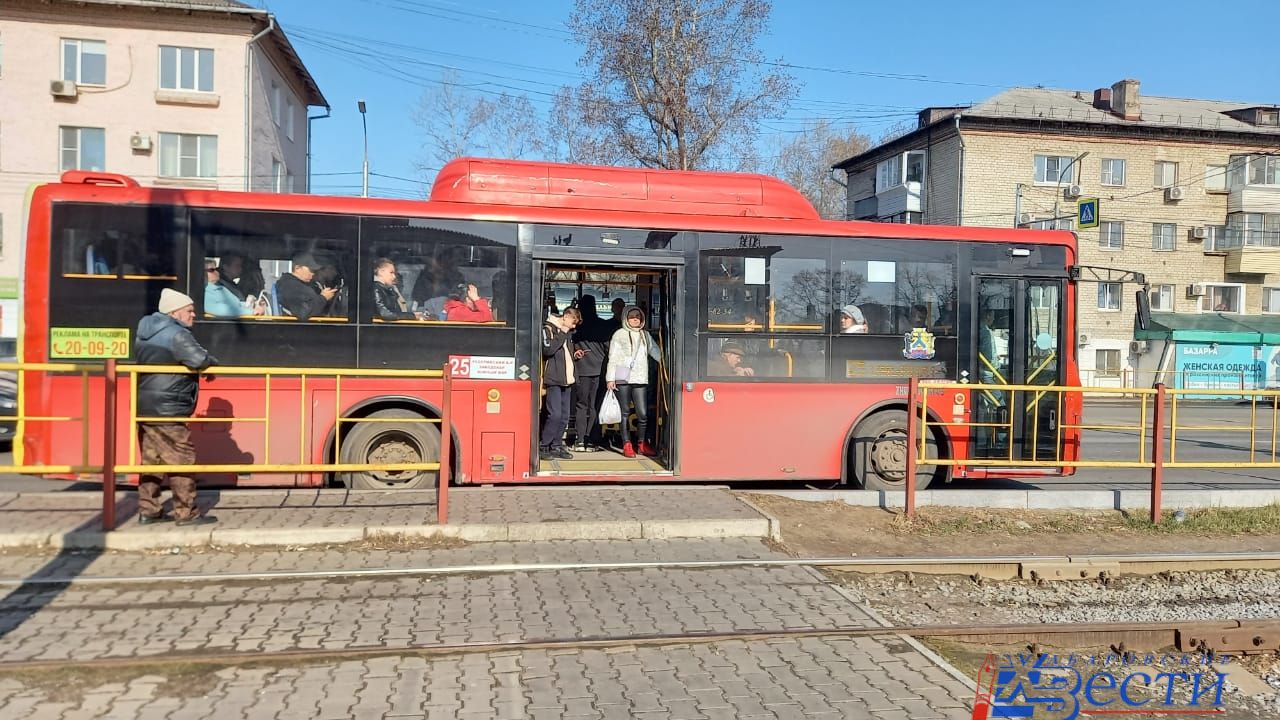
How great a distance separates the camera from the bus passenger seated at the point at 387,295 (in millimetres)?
9148

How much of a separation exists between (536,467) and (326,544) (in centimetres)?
268

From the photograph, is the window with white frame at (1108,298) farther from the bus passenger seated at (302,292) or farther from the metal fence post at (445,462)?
the metal fence post at (445,462)

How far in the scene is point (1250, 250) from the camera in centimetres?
4241

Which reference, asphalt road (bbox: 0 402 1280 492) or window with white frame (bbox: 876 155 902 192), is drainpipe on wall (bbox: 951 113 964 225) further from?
asphalt road (bbox: 0 402 1280 492)

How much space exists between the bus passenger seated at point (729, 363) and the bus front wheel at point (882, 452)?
1485 mm

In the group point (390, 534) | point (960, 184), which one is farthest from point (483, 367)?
point (960, 184)

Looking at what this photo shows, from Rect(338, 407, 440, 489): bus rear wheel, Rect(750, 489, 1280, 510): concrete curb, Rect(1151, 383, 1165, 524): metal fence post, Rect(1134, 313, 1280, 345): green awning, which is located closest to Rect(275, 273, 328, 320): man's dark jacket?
Rect(338, 407, 440, 489): bus rear wheel

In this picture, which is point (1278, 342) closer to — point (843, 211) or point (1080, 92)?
point (1080, 92)

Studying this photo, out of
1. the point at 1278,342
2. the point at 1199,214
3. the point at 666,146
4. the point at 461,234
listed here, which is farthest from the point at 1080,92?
the point at 461,234

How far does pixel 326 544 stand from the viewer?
725 centimetres

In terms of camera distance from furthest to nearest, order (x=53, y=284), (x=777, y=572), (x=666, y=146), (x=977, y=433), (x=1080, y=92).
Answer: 1. (x=1080, y=92)
2. (x=666, y=146)
3. (x=977, y=433)
4. (x=53, y=284)
5. (x=777, y=572)

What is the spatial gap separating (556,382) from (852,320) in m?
3.43

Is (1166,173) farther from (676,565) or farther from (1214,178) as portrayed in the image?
(676,565)

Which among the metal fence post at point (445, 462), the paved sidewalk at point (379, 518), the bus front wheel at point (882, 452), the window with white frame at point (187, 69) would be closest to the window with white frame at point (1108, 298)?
the bus front wheel at point (882, 452)
